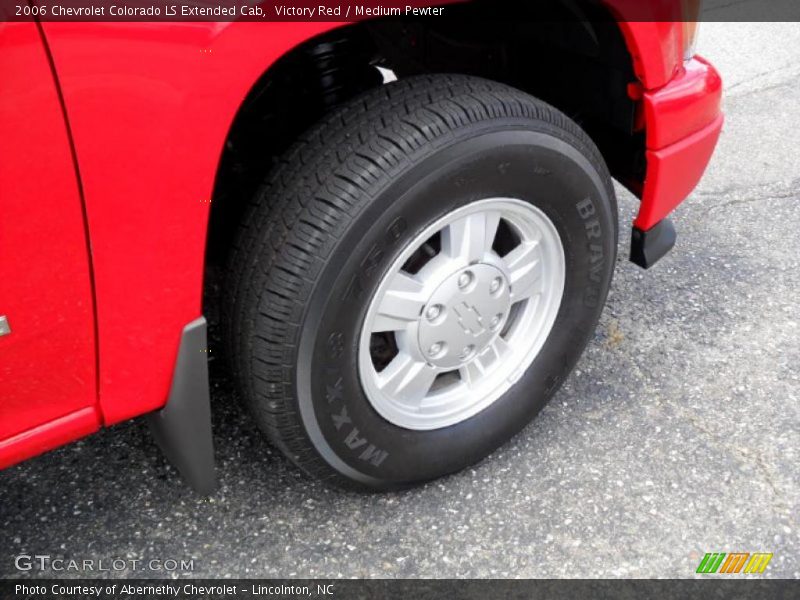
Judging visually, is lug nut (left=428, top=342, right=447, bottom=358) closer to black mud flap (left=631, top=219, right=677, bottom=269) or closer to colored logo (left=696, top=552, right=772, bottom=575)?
black mud flap (left=631, top=219, right=677, bottom=269)

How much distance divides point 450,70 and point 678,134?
64cm

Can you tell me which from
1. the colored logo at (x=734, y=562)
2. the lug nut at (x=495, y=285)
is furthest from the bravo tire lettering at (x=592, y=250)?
the colored logo at (x=734, y=562)

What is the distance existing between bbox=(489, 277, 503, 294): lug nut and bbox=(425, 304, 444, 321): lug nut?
0.14m

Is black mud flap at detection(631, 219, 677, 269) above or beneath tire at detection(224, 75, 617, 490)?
beneath

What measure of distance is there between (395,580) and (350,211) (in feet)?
2.71

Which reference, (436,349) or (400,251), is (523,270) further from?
(400,251)

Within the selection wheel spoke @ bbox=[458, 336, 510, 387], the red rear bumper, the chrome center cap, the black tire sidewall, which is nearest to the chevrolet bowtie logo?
the chrome center cap

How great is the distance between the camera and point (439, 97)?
1668 millimetres

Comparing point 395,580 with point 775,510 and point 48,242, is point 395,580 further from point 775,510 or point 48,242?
point 48,242

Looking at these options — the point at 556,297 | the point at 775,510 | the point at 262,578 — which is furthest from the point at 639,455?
the point at 262,578

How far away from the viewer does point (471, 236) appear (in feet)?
5.95

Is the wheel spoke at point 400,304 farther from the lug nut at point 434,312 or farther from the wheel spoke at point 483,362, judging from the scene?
the wheel spoke at point 483,362

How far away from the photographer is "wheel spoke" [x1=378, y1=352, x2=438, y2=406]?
1.87 metres

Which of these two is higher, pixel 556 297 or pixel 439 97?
pixel 439 97
